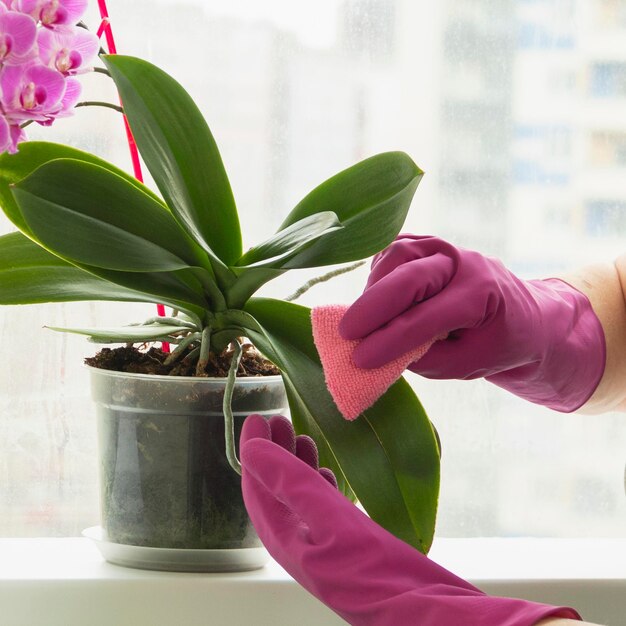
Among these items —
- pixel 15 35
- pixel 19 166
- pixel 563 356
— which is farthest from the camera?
pixel 563 356

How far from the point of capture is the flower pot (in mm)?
802

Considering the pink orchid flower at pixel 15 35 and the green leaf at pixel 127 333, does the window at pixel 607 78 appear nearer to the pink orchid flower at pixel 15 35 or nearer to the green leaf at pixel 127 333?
the green leaf at pixel 127 333

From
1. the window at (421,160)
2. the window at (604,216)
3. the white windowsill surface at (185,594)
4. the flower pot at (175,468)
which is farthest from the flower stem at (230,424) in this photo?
the window at (604,216)

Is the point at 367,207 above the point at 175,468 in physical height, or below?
above

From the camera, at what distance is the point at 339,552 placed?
674 mm

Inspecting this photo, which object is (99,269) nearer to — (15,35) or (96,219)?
(96,219)

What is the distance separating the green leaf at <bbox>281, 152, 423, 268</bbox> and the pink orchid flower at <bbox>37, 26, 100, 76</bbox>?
0.80 ft

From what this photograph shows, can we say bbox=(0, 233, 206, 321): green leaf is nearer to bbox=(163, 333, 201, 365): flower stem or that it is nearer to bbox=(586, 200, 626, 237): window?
bbox=(163, 333, 201, 365): flower stem

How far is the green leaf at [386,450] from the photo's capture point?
0.72 metres

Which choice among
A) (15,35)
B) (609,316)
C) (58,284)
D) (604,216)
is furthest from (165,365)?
(604,216)

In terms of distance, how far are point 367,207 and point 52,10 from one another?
31 cm

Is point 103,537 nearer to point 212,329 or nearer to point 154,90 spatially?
point 212,329

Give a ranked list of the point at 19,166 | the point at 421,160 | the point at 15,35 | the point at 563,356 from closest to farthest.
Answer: the point at 15,35
the point at 19,166
the point at 563,356
the point at 421,160

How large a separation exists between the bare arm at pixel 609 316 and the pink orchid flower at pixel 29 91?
2.01ft
